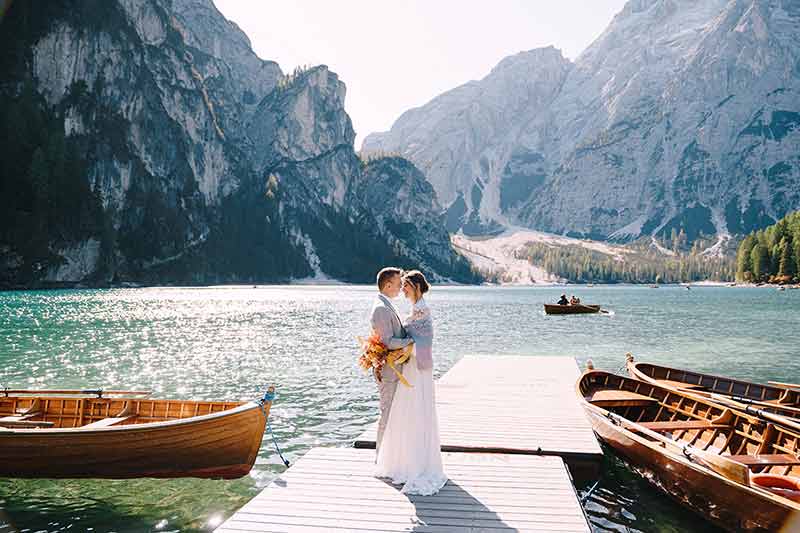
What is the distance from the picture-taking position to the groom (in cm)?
892

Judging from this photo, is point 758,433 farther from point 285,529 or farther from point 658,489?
point 285,529

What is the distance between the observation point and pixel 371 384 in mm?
24641

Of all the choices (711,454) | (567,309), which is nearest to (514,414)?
(711,454)

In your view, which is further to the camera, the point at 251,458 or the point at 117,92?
the point at 117,92

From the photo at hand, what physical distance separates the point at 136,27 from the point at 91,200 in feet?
217

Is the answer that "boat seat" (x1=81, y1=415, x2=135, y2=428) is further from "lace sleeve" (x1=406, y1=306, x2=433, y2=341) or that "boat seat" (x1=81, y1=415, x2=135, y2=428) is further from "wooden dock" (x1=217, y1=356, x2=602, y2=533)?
"lace sleeve" (x1=406, y1=306, x2=433, y2=341)

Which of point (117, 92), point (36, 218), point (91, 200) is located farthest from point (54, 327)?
point (117, 92)

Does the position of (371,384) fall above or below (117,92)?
below

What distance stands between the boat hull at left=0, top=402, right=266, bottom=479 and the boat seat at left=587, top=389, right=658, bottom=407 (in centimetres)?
847

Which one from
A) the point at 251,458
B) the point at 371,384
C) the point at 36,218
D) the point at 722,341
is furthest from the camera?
the point at 36,218

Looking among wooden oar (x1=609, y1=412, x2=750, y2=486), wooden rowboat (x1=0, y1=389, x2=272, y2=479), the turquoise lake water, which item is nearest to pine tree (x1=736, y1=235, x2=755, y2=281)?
the turquoise lake water

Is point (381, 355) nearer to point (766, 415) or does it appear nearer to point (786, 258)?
point (766, 415)

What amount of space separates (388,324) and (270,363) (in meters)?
22.9

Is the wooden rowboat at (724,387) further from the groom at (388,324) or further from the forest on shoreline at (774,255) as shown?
the forest on shoreline at (774,255)
